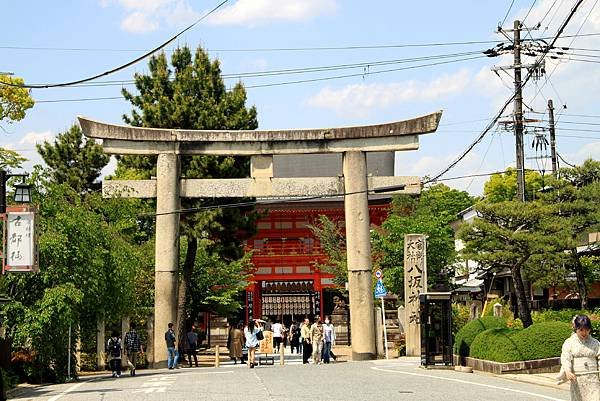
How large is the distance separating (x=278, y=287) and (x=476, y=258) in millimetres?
29903

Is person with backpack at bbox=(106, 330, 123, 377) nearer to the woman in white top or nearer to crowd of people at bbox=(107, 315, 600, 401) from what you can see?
crowd of people at bbox=(107, 315, 600, 401)

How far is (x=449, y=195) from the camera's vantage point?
71.5 meters

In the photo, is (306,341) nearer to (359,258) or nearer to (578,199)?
(359,258)

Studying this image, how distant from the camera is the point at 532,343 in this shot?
71.2 feet

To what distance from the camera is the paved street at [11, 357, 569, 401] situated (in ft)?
54.3

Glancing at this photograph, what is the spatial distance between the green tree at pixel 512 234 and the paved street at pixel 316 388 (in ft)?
15.1

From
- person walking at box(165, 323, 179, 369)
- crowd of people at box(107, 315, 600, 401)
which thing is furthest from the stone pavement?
person walking at box(165, 323, 179, 369)

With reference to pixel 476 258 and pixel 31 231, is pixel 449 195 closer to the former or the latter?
pixel 476 258

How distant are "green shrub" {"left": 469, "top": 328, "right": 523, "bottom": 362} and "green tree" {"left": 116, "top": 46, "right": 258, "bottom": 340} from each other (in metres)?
12.7

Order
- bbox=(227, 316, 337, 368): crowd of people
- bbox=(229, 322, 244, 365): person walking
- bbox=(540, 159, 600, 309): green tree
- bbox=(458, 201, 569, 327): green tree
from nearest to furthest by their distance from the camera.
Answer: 1. bbox=(458, 201, 569, 327): green tree
2. bbox=(227, 316, 337, 368): crowd of people
3. bbox=(540, 159, 600, 309): green tree
4. bbox=(229, 322, 244, 365): person walking

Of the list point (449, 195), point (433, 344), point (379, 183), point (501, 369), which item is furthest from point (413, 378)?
point (449, 195)

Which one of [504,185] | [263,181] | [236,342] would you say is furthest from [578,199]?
[504,185]

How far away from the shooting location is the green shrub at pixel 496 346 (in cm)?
2172

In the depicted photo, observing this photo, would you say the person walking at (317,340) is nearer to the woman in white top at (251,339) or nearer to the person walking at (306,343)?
the person walking at (306,343)
